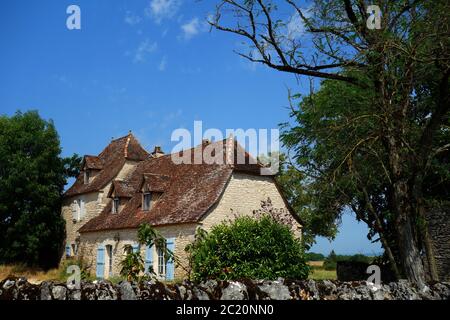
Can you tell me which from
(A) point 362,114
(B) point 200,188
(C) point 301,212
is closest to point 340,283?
(A) point 362,114

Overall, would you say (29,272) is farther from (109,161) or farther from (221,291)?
(221,291)

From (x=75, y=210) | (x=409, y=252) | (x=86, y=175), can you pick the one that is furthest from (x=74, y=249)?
(x=409, y=252)

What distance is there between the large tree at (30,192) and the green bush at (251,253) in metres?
19.8

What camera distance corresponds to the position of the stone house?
77.9ft

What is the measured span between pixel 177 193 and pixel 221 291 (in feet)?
66.3

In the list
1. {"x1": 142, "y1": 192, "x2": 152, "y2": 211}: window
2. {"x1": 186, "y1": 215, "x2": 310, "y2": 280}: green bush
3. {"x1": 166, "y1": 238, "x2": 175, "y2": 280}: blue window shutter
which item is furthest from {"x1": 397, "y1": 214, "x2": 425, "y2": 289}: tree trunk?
{"x1": 142, "y1": 192, "x2": 152, "y2": 211}: window

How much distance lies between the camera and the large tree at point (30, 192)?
34000 mm

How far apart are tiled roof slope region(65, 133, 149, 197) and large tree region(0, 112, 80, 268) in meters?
1.71

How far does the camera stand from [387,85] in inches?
436

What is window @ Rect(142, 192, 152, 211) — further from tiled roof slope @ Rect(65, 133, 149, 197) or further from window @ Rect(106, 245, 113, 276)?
tiled roof slope @ Rect(65, 133, 149, 197)

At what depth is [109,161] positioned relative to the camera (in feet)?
115

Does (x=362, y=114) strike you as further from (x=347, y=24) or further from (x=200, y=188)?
Result: (x=200, y=188)

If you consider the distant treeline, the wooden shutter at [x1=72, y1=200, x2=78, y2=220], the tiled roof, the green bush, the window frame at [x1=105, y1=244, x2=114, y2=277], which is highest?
the tiled roof
